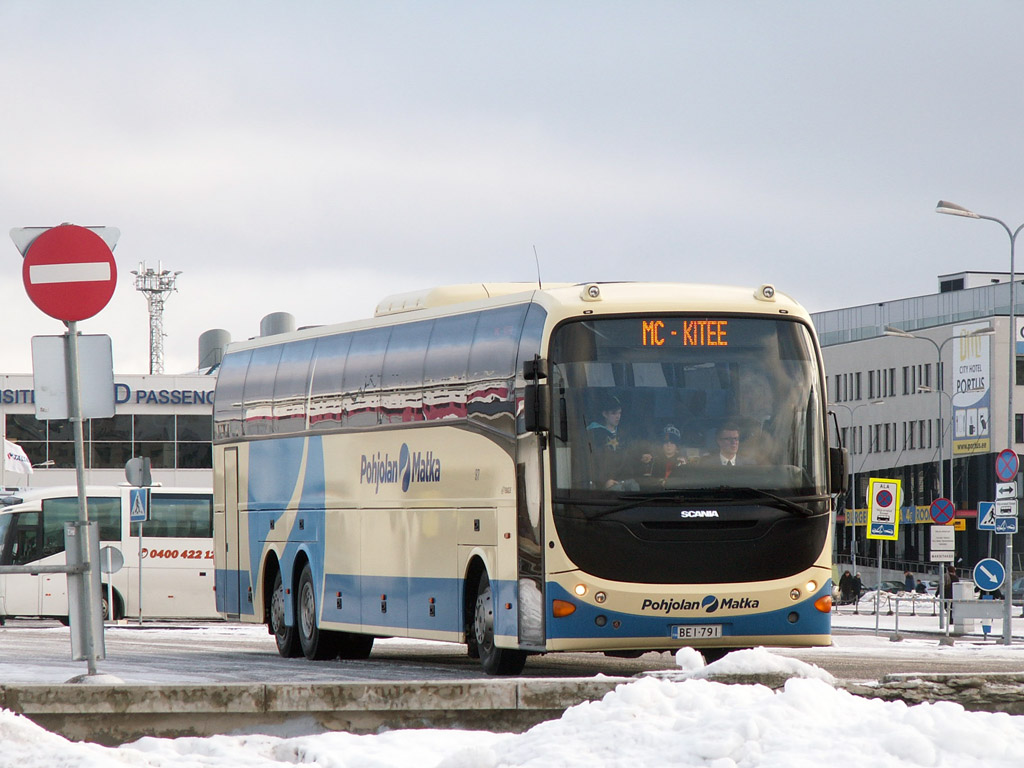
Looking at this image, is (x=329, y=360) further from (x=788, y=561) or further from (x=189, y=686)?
(x=189, y=686)

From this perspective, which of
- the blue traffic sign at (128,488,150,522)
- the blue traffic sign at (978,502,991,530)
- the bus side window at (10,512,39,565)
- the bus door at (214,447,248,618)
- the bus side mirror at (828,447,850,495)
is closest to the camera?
the bus side mirror at (828,447,850,495)

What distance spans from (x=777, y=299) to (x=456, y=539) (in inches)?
150

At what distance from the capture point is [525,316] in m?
17.5

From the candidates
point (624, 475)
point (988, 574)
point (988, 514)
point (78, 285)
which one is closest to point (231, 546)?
point (624, 475)

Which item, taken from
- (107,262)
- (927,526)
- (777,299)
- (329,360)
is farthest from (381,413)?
(927,526)

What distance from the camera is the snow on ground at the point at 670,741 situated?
28.9 feet

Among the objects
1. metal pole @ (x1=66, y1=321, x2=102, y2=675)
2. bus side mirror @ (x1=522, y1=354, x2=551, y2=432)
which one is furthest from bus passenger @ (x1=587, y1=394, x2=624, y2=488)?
metal pole @ (x1=66, y1=321, x2=102, y2=675)

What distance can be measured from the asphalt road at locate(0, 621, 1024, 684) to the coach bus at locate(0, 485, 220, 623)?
1023cm

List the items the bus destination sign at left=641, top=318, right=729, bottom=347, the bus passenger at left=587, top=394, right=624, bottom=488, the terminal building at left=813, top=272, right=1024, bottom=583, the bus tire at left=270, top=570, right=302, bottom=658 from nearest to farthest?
the bus passenger at left=587, top=394, right=624, bottom=488
the bus destination sign at left=641, top=318, right=729, bottom=347
the bus tire at left=270, top=570, right=302, bottom=658
the terminal building at left=813, top=272, right=1024, bottom=583

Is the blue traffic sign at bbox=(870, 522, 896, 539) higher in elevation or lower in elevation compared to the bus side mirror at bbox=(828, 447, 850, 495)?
lower

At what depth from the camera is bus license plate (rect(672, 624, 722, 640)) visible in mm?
16641

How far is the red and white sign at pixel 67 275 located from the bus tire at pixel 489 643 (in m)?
5.61

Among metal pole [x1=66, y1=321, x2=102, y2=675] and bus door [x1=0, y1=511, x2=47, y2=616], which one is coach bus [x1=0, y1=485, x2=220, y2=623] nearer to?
bus door [x1=0, y1=511, x2=47, y2=616]

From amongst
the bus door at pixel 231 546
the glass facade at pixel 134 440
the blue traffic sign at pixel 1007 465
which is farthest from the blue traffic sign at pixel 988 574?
the glass facade at pixel 134 440
